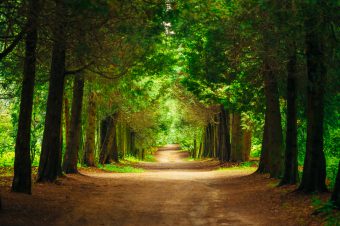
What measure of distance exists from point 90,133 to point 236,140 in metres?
11.1

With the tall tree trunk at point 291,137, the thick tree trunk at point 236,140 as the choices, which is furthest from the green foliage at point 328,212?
the thick tree trunk at point 236,140

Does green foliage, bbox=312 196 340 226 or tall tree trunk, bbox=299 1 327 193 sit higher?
tall tree trunk, bbox=299 1 327 193

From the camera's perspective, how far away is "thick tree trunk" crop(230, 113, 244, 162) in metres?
37.0

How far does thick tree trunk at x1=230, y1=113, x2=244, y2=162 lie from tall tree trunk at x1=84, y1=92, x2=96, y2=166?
1018cm

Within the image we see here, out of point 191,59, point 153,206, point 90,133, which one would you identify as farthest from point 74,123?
point 153,206

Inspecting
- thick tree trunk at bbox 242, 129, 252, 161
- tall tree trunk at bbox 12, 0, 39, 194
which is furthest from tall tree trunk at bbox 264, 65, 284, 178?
thick tree trunk at bbox 242, 129, 252, 161

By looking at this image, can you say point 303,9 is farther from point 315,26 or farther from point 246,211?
point 246,211

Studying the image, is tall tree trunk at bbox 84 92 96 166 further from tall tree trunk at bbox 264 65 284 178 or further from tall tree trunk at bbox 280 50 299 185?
tall tree trunk at bbox 280 50 299 185

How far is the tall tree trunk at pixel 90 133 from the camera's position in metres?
32.6

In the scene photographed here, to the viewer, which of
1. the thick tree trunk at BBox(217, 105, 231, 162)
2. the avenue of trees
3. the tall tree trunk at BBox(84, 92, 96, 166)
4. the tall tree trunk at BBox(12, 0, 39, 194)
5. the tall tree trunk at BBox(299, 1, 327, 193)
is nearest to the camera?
the avenue of trees

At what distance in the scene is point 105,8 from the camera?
842 cm

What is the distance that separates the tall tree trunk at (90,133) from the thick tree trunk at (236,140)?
10.2m

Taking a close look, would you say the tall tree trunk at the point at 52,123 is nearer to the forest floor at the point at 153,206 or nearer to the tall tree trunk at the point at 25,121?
the forest floor at the point at 153,206

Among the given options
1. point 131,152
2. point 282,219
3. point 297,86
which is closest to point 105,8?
point 282,219
